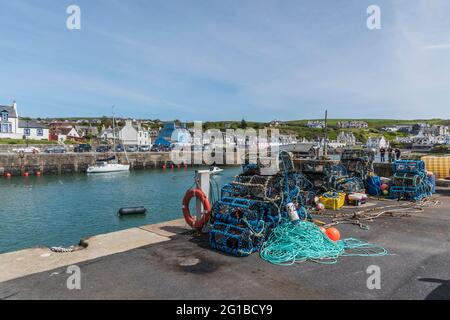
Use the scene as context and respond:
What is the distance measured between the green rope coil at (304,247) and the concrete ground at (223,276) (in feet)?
0.80

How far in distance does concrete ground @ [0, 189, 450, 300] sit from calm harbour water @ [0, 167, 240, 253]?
10.1 meters

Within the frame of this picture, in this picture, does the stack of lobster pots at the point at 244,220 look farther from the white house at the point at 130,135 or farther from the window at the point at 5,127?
the white house at the point at 130,135

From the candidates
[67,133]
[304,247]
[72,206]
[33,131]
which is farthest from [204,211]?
[67,133]

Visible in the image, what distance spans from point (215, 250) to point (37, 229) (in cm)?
1473

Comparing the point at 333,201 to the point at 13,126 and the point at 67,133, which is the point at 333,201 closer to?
the point at 13,126

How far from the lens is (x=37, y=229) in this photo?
18031mm

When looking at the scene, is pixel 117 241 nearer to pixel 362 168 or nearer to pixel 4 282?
pixel 4 282

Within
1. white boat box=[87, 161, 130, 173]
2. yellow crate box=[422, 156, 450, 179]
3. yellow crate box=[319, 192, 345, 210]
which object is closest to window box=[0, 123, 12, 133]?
white boat box=[87, 161, 130, 173]

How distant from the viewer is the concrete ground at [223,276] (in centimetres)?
530

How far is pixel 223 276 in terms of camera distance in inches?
238

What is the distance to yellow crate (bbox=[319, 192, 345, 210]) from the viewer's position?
12.5 metres

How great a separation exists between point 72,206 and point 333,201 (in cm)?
1999

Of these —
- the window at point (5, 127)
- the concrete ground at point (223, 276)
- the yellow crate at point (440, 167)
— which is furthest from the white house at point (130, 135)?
the concrete ground at point (223, 276)
